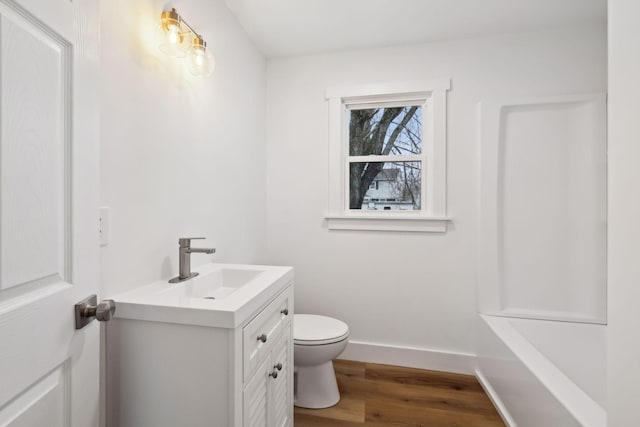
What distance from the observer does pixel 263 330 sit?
115cm

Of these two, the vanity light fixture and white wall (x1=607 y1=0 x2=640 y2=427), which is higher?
the vanity light fixture

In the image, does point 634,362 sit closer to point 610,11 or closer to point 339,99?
point 610,11

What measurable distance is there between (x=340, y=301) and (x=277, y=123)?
4.81ft

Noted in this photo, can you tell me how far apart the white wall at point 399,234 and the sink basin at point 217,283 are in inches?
38.6

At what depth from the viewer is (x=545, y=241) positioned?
208 cm

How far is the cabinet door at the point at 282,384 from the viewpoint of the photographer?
1.26 m

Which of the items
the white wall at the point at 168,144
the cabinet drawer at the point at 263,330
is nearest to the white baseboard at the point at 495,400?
the cabinet drawer at the point at 263,330

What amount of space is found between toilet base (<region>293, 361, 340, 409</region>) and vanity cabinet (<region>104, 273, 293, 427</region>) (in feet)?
2.78

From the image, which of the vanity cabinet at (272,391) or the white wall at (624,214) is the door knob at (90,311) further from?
the white wall at (624,214)

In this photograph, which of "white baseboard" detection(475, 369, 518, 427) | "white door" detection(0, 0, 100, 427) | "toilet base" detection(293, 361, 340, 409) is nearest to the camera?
"white door" detection(0, 0, 100, 427)

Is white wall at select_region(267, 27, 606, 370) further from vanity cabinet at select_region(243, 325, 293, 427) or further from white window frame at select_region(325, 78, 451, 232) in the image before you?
vanity cabinet at select_region(243, 325, 293, 427)

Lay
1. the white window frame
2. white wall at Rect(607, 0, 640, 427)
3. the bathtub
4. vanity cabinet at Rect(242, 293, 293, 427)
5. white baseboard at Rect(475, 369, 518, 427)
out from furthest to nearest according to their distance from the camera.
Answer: the white window frame → white baseboard at Rect(475, 369, 518, 427) → the bathtub → vanity cabinet at Rect(242, 293, 293, 427) → white wall at Rect(607, 0, 640, 427)

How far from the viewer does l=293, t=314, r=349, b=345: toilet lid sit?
175cm

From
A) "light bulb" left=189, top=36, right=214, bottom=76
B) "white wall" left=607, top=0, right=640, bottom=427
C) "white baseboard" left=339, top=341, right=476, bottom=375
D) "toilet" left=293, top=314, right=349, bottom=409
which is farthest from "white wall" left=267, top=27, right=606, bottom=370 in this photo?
"white wall" left=607, top=0, right=640, bottom=427
